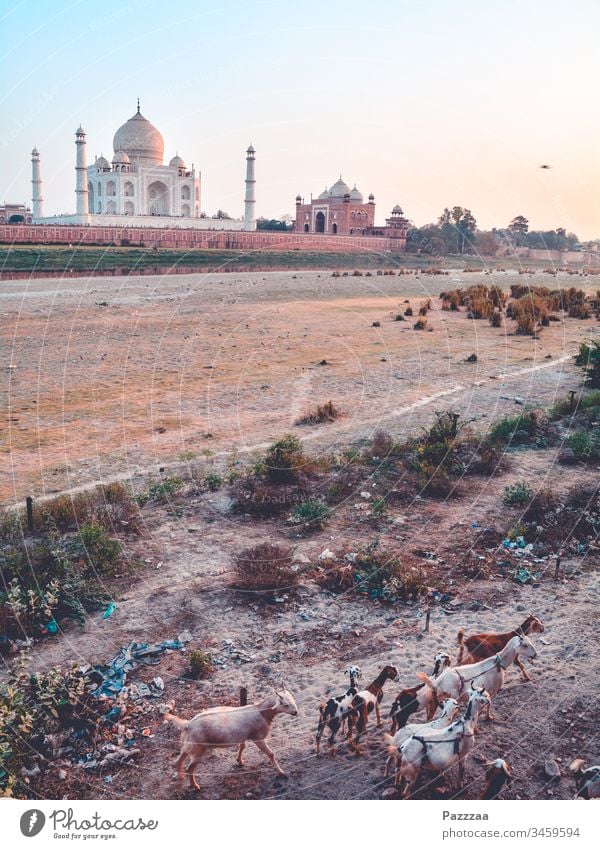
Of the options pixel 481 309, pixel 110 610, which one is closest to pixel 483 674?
pixel 110 610

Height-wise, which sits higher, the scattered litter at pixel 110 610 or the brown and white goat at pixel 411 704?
the brown and white goat at pixel 411 704

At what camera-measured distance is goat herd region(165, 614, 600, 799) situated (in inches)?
186

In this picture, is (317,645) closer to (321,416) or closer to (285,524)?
(285,524)

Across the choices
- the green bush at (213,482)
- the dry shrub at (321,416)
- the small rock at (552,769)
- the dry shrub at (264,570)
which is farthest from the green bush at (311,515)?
the small rock at (552,769)

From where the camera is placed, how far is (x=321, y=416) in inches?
527

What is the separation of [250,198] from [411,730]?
63046 mm

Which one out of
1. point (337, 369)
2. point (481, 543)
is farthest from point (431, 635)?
point (337, 369)

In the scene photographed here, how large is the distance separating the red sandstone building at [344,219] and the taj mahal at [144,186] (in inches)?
238

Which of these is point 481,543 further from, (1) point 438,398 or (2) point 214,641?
(1) point 438,398

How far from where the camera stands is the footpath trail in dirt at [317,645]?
5.00m

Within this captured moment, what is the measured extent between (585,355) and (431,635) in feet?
41.5

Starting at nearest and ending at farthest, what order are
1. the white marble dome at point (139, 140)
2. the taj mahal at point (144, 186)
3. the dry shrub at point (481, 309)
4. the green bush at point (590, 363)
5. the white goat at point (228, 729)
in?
the white goat at point (228, 729)
the green bush at point (590, 363)
the dry shrub at point (481, 309)
the taj mahal at point (144, 186)
the white marble dome at point (139, 140)

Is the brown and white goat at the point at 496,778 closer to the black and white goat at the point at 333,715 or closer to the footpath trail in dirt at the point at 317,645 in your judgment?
the footpath trail in dirt at the point at 317,645

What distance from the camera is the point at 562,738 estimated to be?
5344mm
